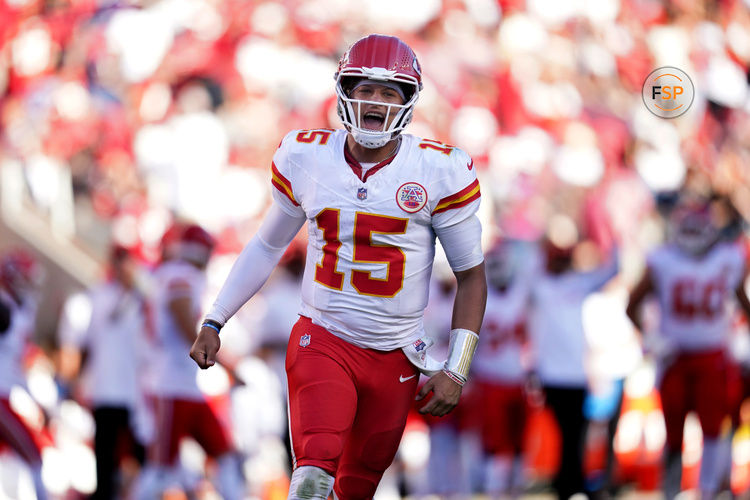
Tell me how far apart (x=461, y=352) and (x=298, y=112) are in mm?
9717

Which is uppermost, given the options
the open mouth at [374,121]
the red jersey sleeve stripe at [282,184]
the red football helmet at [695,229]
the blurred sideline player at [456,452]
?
the open mouth at [374,121]

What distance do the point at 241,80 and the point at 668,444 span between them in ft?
25.3

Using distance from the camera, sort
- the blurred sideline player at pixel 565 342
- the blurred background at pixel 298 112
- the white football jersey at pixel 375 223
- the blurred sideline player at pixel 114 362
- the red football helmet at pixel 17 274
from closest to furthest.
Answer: the white football jersey at pixel 375 223, the red football helmet at pixel 17 274, the blurred sideline player at pixel 114 362, the blurred sideline player at pixel 565 342, the blurred background at pixel 298 112

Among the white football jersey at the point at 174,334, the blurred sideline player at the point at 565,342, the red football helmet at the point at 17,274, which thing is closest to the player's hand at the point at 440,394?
the white football jersey at the point at 174,334

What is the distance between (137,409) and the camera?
7.85m

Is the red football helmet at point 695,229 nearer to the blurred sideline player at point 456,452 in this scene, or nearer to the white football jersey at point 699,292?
the white football jersey at point 699,292

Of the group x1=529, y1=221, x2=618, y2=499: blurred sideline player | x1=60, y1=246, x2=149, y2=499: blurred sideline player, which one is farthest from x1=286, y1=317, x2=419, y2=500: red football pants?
x1=529, y1=221, x2=618, y2=499: blurred sideline player

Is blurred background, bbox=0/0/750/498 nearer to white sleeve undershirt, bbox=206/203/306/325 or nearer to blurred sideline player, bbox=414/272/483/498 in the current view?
blurred sideline player, bbox=414/272/483/498

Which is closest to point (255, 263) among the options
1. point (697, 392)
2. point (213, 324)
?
point (213, 324)

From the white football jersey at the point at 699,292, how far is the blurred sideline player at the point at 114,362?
11.3ft

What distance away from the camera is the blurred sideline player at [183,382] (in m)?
7.07

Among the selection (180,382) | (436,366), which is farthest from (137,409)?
(436,366)

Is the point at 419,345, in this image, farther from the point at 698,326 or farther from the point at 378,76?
the point at 698,326

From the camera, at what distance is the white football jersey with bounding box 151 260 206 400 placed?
7047mm
